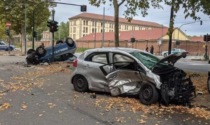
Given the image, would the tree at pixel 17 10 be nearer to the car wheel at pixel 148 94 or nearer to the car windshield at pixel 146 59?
the car windshield at pixel 146 59

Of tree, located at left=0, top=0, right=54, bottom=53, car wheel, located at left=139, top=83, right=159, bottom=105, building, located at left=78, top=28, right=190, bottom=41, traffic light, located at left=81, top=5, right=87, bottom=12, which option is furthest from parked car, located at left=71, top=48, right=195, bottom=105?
building, located at left=78, top=28, right=190, bottom=41

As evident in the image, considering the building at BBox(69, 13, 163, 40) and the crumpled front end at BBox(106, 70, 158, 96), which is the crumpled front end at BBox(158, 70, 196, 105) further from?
the building at BBox(69, 13, 163, 40)

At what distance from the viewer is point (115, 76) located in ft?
24.2

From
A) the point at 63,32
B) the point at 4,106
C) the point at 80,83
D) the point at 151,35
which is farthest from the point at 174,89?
the point at 63,32

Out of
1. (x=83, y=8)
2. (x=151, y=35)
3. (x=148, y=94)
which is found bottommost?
(x=148, y=94)

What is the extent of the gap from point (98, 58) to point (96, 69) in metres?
0.39

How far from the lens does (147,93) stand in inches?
262

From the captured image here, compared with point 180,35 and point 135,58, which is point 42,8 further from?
point 180,35

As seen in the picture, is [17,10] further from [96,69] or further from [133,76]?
[133,76]

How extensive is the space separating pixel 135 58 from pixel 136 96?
1.28 m

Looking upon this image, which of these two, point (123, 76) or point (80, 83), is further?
point (80, 83)

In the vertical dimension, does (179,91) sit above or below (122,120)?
above

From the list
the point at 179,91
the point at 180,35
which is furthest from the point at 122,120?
the point at 180,35

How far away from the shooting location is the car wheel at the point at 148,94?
21.2 feet
